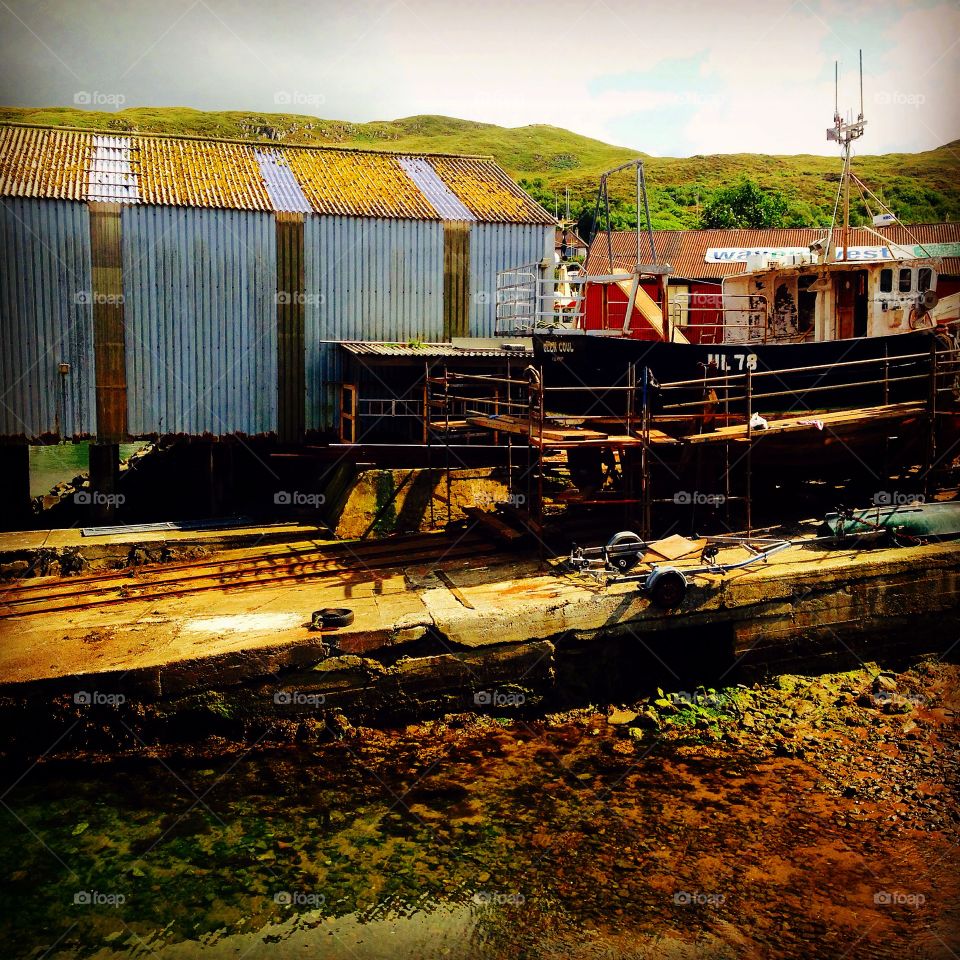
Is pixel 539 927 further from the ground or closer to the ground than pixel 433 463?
closer to the ground

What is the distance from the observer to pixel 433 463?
18188 millimetres

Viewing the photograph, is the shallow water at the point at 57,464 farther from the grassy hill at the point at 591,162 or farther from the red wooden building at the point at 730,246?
the grassy hill at the point at 591,162

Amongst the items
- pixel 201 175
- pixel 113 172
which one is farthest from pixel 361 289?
pixel 113 172

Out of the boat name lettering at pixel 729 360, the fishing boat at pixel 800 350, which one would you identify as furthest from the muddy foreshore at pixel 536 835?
the boat name lettering at pixel 729 360

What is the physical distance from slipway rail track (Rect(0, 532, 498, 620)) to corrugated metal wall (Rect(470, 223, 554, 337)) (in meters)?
6.38

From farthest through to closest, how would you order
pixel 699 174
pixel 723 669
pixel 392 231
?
pixel 699 174
pixel 392 231
pixel 723 669

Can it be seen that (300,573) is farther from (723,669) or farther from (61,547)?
(723,669)

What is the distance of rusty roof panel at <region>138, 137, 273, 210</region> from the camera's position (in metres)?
18.0

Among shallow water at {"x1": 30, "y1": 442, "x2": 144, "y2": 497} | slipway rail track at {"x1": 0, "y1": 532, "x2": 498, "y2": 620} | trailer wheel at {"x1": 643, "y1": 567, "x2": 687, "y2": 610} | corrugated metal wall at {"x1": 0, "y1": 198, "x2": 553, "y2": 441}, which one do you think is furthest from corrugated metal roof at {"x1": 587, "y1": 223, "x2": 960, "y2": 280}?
trailer wheel at {"x1": 643, "y1": 567, "x2": 687, "y2": 610}

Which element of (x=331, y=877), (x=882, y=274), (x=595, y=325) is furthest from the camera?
(x=595, y=325)

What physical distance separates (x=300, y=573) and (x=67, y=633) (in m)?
3.78

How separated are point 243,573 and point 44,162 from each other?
10.4 metres

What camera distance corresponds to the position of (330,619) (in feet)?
36.6

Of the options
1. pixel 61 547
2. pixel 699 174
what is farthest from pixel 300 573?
pixel 699 174
